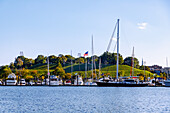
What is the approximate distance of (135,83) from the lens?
5674 inches

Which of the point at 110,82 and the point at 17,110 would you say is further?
the point at 110,82

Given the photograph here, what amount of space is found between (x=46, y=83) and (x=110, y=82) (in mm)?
46902

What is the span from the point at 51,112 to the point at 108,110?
9.56m

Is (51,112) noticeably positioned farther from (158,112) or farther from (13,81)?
(13,81)

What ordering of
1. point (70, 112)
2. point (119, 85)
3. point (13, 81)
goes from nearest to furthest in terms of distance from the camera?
1. point (70, 112)
2. point (119, 85)
3. point (13, 81)

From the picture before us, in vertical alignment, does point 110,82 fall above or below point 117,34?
below

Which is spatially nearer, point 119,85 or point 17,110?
point 17,110

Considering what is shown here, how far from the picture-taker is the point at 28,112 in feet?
173

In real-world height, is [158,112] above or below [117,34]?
below

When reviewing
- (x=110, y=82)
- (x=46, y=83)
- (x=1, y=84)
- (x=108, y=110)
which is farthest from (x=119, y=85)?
(x=108, y=110)

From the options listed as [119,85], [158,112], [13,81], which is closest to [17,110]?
[158,112]

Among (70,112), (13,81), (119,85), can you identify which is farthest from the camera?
(13,81)

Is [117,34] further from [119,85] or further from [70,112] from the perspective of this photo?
[70,112]

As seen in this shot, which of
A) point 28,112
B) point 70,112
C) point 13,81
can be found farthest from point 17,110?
point 13,81
